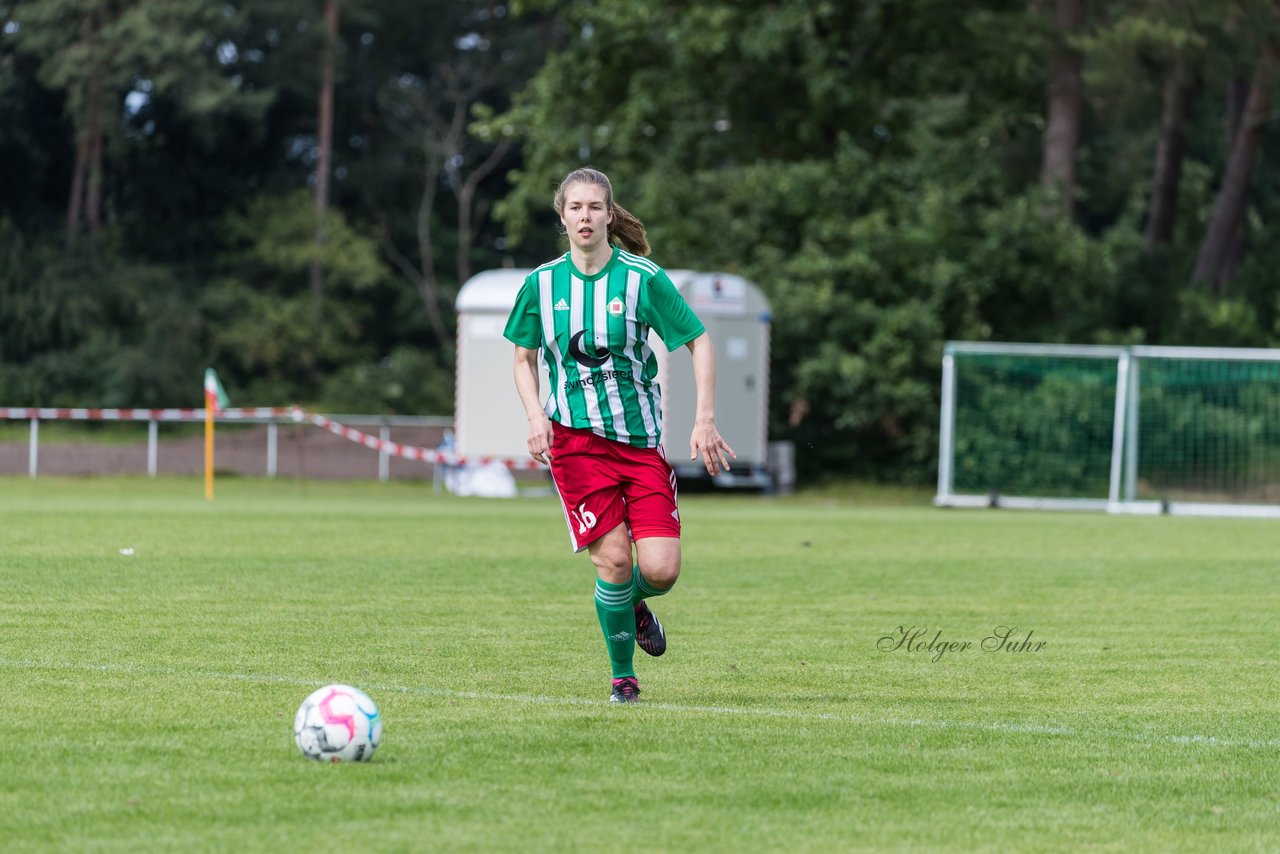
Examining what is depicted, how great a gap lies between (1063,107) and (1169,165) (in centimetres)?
432

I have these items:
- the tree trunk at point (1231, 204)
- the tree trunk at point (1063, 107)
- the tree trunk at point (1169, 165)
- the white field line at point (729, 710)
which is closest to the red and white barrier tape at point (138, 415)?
the tree trunk at point (1063, 107)

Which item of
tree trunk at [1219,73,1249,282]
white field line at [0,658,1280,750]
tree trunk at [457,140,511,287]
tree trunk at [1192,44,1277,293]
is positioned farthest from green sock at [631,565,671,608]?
tree trunk at [457,140,511,287]

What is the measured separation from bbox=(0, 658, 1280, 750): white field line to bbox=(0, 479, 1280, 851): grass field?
29 mm

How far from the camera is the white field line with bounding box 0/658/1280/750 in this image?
6.52 metres

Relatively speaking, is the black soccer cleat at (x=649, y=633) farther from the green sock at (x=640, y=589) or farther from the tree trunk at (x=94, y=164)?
the tree trunk at (x=94, y=164)

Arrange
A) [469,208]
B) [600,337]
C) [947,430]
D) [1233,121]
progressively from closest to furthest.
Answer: [600,337]
[947,430]
[1233,121]
[469,208]

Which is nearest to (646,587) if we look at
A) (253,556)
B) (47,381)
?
(253,556)

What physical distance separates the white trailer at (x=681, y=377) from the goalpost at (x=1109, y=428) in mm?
2711

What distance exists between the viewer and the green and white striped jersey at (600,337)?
23.4 feet

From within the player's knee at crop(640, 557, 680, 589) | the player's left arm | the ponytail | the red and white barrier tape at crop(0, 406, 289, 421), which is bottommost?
the red and white barrier tape at crop(0, 406, 289, 421)

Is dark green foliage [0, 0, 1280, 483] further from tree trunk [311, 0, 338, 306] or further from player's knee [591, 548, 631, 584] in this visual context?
player's knee [591, 548, 631, 584]

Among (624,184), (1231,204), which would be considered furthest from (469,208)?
(1231,204)

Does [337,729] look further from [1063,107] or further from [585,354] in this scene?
[1063,107]

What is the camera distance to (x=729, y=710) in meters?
6.90
